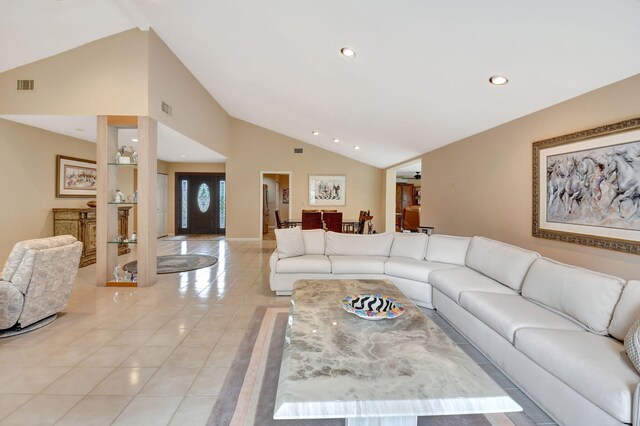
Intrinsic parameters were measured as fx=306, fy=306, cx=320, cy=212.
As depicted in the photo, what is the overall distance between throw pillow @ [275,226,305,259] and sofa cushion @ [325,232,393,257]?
1.47 feet

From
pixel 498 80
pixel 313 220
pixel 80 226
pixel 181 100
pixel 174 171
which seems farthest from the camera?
pixel 174 171

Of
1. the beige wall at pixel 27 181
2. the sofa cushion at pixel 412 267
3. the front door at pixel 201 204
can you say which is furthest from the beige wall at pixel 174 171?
the sofa cushion at pixel 412 267

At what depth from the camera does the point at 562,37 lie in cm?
222

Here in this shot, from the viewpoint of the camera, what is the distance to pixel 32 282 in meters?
2.81

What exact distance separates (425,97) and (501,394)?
3.41m

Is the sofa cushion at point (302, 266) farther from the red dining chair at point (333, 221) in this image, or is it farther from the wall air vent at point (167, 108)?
the wall air vent at point (167, 108)

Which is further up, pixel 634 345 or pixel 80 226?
pixel 80 226

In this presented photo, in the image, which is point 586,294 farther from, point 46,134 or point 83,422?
point 46,134

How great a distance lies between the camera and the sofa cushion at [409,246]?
4.20 meters

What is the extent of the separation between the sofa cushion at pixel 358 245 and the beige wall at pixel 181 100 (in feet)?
10.5

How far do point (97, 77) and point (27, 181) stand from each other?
222 cm

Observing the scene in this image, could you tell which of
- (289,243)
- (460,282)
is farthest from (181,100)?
(460,282)

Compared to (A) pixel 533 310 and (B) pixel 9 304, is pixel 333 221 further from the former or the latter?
(B) pixel 9 304

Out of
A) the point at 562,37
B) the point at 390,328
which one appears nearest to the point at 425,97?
the point at 562,37
